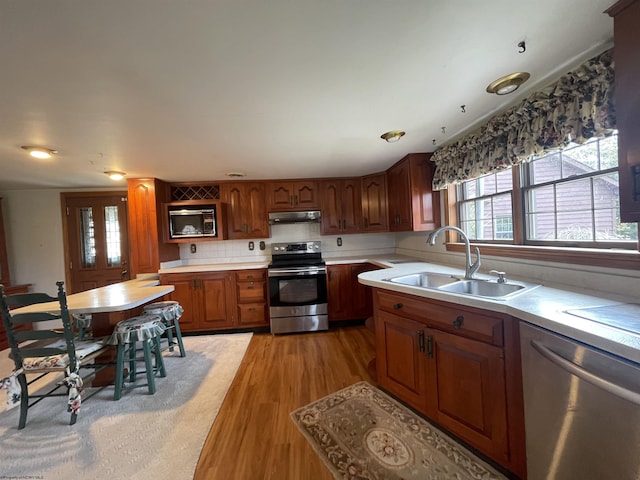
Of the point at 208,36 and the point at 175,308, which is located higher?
the point at 208,36

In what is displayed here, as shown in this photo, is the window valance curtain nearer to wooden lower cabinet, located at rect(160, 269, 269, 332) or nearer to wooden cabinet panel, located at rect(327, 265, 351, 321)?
wooden cabinet panel, located at rect(327, 265, 351, 321)

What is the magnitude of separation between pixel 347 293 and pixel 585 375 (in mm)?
2537

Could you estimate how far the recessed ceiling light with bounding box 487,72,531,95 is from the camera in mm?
1331

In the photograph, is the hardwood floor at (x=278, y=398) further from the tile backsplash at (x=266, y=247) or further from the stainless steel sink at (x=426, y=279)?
the tile backsplash at (x=266, y=247)

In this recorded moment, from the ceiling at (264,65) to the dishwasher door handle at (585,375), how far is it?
4.44ft

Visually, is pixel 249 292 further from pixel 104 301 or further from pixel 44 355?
pixel 44 355

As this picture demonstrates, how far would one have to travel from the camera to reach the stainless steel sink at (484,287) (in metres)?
1.52

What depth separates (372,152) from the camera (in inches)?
100

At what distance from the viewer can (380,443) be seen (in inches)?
55.0

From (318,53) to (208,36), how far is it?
467 millimetres

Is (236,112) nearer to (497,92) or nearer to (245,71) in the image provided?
(245,71)

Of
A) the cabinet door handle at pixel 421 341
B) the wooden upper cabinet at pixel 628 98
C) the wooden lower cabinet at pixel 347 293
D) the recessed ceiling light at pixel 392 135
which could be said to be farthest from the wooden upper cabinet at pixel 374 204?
the wooden upper cabinet at pixel 628 98

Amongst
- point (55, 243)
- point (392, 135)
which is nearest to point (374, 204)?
point (392, 135)

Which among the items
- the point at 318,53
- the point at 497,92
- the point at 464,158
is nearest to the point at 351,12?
the point at 318,53
